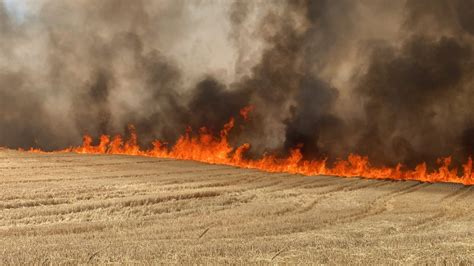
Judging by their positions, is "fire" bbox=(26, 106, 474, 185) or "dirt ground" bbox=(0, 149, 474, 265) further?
"fire" bbox=(26, 106, 474, 185)

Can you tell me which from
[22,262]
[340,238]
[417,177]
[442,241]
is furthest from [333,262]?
[417,177]

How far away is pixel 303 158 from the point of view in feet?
157

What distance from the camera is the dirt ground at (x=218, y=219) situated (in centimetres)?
1186

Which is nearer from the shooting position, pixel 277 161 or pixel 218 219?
Result: pixel 218 219

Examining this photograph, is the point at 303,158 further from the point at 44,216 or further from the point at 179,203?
the point at 44,216

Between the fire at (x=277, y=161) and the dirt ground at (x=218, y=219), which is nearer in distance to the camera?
the dirt ground at (x=218, y=219)

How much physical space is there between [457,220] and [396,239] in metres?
5.82

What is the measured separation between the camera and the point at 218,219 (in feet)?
57.6

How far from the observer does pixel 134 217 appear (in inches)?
707

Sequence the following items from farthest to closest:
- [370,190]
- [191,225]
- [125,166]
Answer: [125,166], [370,190], [191,225]

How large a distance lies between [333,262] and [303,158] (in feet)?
122

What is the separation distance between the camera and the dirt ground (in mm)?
11859

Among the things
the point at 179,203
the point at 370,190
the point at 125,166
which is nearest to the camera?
the point at 179,203

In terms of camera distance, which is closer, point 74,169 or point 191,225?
point 191,225
